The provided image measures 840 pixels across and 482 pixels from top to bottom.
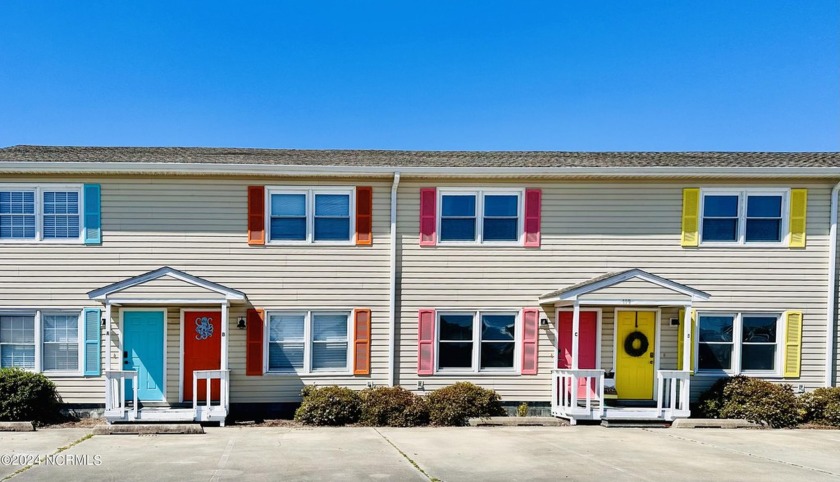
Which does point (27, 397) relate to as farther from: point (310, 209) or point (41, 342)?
point (310, 209)

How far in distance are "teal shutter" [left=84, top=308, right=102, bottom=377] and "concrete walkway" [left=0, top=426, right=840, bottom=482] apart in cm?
155

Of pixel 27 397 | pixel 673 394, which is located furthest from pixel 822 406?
pixel 27 397

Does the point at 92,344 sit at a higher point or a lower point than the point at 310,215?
lower


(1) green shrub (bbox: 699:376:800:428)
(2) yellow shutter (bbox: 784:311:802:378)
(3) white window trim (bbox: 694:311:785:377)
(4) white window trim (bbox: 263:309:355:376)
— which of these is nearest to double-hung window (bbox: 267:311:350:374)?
(4) white window trim (bbox: 263:309:355:376)

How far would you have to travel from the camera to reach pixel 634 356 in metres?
12.6

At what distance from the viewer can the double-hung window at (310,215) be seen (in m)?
12.2

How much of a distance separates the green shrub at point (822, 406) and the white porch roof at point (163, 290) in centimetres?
1189

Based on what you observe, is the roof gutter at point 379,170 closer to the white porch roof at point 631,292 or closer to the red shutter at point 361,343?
the white porch roof at point 631,292

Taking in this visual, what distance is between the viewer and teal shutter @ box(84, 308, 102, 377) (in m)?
11.7

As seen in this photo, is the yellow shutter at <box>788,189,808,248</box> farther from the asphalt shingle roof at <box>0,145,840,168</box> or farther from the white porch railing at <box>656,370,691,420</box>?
the white porch railing at <box>656,370,691,420</box>

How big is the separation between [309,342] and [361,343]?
1083mm

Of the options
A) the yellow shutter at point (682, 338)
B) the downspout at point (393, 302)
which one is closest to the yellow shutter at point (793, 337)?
the yellow shutter at point (682, 338)

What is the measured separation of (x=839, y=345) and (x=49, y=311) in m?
16.6

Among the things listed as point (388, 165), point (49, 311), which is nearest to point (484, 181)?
point (388, 165)
